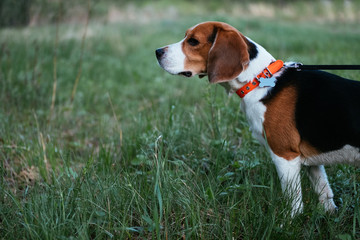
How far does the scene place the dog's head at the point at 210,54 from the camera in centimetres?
268

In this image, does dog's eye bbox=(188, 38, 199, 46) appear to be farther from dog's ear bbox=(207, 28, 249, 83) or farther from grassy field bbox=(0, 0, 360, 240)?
grassy field bbox=(0, 0, 360, 240)

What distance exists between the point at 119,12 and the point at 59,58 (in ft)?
33.8

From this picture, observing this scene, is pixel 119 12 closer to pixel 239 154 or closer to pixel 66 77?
pixel 66 77

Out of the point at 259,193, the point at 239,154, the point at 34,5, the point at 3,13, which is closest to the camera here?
the point at 259,193

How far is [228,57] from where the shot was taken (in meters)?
2.69

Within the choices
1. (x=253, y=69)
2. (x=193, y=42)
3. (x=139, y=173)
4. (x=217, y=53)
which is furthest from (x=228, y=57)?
(x=139, y=173)

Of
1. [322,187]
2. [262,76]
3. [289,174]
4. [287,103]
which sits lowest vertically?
[322,187]

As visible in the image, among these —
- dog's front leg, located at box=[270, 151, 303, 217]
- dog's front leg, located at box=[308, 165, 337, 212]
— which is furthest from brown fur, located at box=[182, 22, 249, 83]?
dog's front leg, located at box=[308, 165, 337, 212]

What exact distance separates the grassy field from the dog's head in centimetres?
60

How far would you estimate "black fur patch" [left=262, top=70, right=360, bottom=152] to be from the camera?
2.45 m

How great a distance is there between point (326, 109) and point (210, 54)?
92 cm

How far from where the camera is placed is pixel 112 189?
259 centimetres

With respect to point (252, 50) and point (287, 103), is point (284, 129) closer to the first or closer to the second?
point (287, 103)

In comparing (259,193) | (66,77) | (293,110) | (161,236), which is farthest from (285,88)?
(66,77)
